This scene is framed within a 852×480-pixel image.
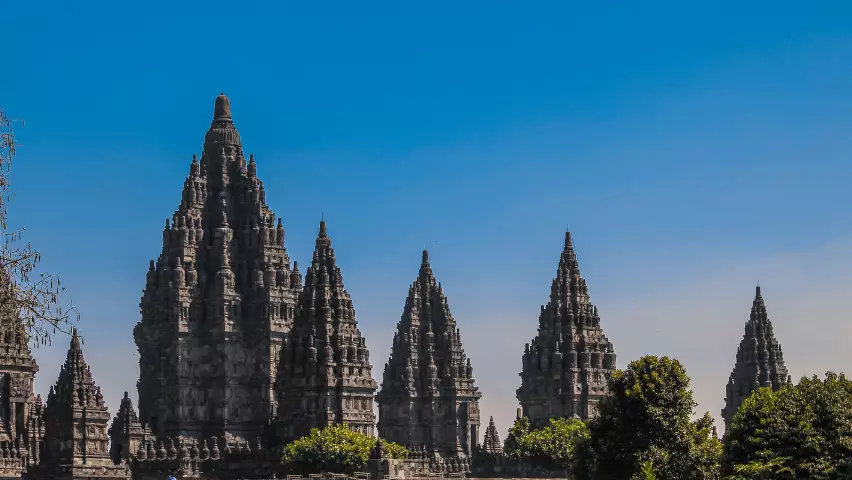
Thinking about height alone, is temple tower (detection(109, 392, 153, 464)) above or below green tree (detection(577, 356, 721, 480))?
above

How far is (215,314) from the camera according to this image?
163 m

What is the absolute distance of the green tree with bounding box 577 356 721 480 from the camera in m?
82.4

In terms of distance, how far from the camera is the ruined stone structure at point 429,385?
172250 mm

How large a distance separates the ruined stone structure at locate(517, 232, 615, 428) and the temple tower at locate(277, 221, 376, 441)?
73.9 ft

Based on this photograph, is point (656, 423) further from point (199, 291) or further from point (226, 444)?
point (199, 291)

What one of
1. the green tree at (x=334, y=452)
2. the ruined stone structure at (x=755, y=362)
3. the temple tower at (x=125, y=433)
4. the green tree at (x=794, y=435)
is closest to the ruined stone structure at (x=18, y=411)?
the temple tower at (x=125, y=433)

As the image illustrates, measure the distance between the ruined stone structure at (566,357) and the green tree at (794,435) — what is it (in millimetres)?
96284

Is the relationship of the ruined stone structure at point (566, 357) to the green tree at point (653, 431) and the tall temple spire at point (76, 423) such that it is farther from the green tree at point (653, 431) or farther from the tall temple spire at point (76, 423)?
the green tree at point (653, 431)

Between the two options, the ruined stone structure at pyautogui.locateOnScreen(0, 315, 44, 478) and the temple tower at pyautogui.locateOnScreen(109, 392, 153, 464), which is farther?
the temple tower at pyautogui.locateOnScreen(109, 392, 153, 464)

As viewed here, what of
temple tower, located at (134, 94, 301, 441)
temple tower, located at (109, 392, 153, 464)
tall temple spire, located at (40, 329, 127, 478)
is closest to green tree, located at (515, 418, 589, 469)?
temple tower, located at (134, 94, 301, 441)

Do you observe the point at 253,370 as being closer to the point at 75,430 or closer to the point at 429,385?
the point at 429,385

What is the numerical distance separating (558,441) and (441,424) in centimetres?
1987

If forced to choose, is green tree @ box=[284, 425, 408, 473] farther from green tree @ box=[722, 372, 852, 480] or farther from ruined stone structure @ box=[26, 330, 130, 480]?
green tree @ box=[722, 372, 852, 480]

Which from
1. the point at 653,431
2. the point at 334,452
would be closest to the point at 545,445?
the point at 334,452
